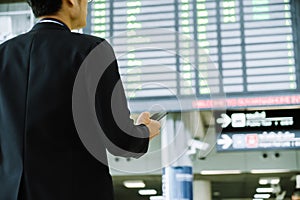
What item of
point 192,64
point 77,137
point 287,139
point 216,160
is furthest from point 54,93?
point 216,160

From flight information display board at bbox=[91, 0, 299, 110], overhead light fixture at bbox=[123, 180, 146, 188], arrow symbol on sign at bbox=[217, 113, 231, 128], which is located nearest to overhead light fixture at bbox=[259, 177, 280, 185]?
overhead light fixture at bbox=[123, 180, 146, 188]

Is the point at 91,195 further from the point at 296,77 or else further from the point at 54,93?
the point at 296,77

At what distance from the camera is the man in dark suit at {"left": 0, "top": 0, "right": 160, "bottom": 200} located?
917mm

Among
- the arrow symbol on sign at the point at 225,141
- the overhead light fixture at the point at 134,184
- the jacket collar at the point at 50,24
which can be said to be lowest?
the overhead light fixture at the point at 134,184

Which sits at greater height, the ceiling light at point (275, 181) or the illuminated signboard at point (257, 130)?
the illuminated signboard at point (257, 130)

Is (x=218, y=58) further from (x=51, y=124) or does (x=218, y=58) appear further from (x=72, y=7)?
(x=51, y=124)

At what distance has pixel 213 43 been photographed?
385cm

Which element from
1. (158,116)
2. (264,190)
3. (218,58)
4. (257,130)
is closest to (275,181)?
(264,190)

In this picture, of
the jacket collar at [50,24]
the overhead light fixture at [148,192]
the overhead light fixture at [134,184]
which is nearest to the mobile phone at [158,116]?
the jacket collar at [50,24]

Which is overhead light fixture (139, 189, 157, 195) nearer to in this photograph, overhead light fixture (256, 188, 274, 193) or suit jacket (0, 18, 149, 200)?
overhead light fixture (256, 188, 274, 193)

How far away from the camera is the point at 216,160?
19.3ft

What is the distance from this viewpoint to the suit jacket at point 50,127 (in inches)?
36.1

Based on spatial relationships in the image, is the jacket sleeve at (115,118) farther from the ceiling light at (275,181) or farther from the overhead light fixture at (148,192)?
the overhead light fixture at (148,192)

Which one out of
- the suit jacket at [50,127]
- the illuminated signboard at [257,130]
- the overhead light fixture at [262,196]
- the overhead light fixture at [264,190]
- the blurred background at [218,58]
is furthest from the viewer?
the overhead light fixture at [262,196]
